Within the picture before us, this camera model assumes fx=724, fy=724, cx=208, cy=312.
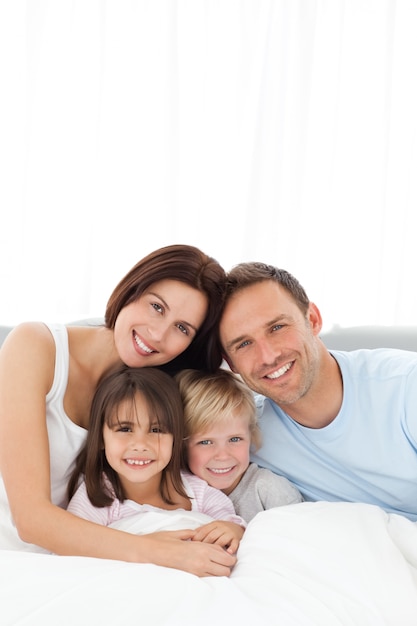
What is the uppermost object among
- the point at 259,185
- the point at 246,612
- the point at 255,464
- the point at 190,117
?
the point at 190,117

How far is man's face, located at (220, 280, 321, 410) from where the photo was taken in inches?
77.1

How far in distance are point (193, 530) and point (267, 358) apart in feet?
1.60

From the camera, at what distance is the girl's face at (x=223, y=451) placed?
2035 mm

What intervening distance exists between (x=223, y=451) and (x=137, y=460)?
0.25m

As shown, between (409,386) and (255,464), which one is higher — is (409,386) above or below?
above

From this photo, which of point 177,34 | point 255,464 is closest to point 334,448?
point 255,464

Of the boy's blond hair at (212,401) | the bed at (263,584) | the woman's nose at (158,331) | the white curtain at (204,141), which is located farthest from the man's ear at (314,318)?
the white curtain at (204,141)

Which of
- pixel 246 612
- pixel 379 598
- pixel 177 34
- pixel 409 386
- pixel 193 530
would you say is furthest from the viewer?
pixel 177 34

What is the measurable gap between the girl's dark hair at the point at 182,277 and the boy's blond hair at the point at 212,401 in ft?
0.38

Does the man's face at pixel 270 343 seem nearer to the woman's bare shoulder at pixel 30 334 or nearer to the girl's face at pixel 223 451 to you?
the girl's face at pixel 223 451

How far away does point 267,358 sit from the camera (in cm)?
195

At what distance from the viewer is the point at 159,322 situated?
198 cm

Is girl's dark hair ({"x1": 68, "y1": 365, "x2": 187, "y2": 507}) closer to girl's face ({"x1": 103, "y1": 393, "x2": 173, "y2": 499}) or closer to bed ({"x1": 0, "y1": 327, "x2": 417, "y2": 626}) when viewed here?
girl's face ({"x1": 103, "y1": 393, "x2": 173, "y2": 499})

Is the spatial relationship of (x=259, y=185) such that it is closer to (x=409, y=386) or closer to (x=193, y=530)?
(x=409, y=386)
